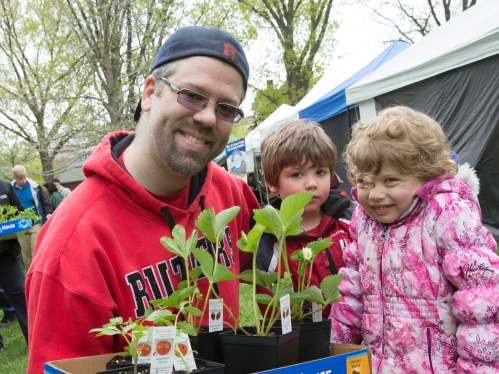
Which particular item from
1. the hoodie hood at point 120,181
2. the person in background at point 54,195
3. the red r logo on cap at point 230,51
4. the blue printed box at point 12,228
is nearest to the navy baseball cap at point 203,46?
the red r logo on cap at point 230,51

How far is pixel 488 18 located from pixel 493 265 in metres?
4.81

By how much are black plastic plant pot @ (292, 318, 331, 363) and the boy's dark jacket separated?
74cm

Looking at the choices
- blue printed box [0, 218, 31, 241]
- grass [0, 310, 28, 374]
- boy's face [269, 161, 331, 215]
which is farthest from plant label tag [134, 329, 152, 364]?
blue printed box [0, 218, 31, 241]

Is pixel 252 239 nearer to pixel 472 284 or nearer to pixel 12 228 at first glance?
pixel 472 284

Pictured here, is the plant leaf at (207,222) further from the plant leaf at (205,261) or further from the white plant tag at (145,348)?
the white plant tag at (145,348)

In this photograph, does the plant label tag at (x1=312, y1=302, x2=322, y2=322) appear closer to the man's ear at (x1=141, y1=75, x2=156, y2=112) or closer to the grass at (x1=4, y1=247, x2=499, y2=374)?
the man's ear at (x1=141, y1=75, x2=156, y2=112)

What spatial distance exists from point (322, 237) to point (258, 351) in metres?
1.10

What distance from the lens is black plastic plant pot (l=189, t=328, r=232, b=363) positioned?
122 cm

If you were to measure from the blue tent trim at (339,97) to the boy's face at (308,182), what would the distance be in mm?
5869

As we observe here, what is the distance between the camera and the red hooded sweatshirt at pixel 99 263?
147 cm

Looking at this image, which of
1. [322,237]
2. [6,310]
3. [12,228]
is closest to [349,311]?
[322,237]

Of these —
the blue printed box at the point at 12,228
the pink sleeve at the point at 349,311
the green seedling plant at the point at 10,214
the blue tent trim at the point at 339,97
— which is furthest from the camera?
the blue tent trim at the point at 339,97

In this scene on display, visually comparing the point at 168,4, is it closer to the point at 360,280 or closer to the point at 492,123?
the point at 492,123

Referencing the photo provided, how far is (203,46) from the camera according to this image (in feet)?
5.76
